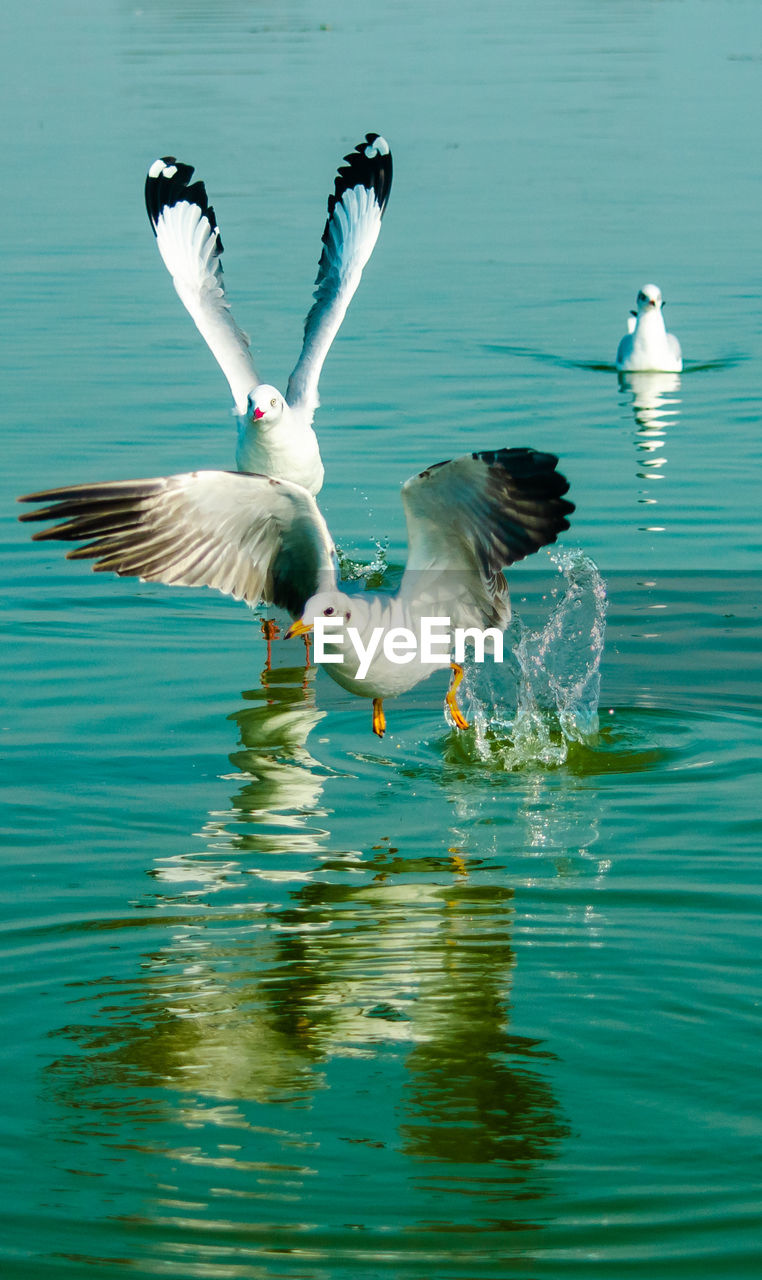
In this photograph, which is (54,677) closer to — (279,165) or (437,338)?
(437,338)

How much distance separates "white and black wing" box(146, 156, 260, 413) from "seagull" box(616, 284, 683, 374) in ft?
15.2

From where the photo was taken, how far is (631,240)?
21.6 metres

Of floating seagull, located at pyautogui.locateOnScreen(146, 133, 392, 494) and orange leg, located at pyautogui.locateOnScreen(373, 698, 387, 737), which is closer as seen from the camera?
orange leg, located at pyautogui.locateOnScreen(373, 698, 387, 737)

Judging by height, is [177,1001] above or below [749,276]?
below

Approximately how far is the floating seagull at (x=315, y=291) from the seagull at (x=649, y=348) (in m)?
3.86

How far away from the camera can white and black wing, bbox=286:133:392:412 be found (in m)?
11.6

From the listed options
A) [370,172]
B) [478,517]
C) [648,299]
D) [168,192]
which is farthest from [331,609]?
[648,299]

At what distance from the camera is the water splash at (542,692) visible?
8625 millimetres

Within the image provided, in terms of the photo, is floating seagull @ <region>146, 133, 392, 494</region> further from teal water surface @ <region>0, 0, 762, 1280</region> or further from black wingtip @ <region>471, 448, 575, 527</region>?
black wingtip @ <region>471, 448, 575, 527</region>

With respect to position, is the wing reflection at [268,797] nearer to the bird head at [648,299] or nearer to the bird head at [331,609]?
the bird head at [331,609]

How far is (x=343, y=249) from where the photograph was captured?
12273 mm

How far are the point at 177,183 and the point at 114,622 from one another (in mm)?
3675

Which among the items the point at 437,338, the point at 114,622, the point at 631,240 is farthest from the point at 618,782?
the point at 631,240

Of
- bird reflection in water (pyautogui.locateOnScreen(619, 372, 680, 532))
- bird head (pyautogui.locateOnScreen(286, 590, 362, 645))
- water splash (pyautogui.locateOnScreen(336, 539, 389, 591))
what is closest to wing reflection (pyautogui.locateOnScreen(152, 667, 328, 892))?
bird head (pyautogui.locateOnScreen(286, 590, 362, 645))
